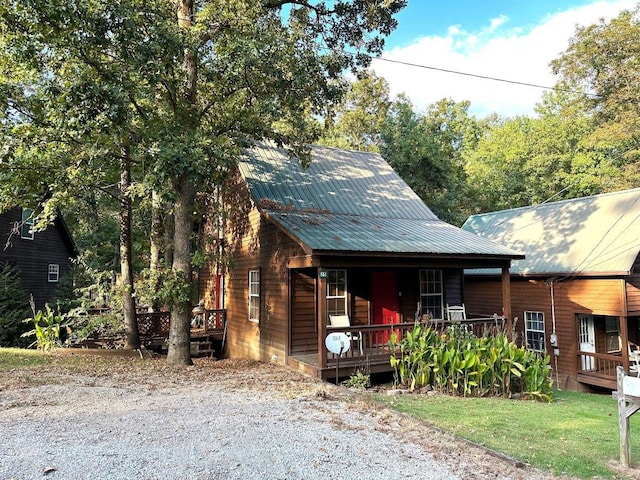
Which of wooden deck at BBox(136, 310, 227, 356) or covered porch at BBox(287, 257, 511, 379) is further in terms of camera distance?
wooden deck at BBox(136, 310, 227, 356)

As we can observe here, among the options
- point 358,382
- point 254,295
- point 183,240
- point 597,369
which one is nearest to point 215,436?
point 358,382

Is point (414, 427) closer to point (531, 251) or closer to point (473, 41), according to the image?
point (531, 251)

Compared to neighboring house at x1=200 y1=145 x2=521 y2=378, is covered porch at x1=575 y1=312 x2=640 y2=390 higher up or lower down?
lower down

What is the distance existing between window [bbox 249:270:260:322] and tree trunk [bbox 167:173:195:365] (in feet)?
8.02

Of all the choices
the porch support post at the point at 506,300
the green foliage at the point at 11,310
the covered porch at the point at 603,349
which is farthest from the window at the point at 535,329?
the green foliage at the point at 11,310

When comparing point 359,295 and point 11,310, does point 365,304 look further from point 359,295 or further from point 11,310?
point 11,310

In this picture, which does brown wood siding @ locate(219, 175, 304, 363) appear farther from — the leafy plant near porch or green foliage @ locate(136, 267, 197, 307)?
the leafy plant near porch

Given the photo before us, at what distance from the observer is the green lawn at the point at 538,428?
484 cm

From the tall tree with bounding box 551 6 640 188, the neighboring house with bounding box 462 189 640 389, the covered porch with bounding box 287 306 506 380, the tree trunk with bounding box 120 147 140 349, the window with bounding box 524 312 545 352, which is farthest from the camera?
the tall tree with bounding box 551 6 640 188

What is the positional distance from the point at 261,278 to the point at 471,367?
6.12m

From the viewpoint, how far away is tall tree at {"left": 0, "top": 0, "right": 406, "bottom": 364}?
8.16 m

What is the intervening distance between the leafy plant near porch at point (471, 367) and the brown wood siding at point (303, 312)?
317 centimetres

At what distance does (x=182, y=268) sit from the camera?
10.4 m

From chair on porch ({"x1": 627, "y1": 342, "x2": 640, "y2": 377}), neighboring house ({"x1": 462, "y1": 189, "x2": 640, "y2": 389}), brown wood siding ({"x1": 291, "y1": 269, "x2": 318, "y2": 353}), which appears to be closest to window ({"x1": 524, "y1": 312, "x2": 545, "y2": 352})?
neighboring house ({"x1": 462, "y1": 189, "x2": 640, "y2": 389})
